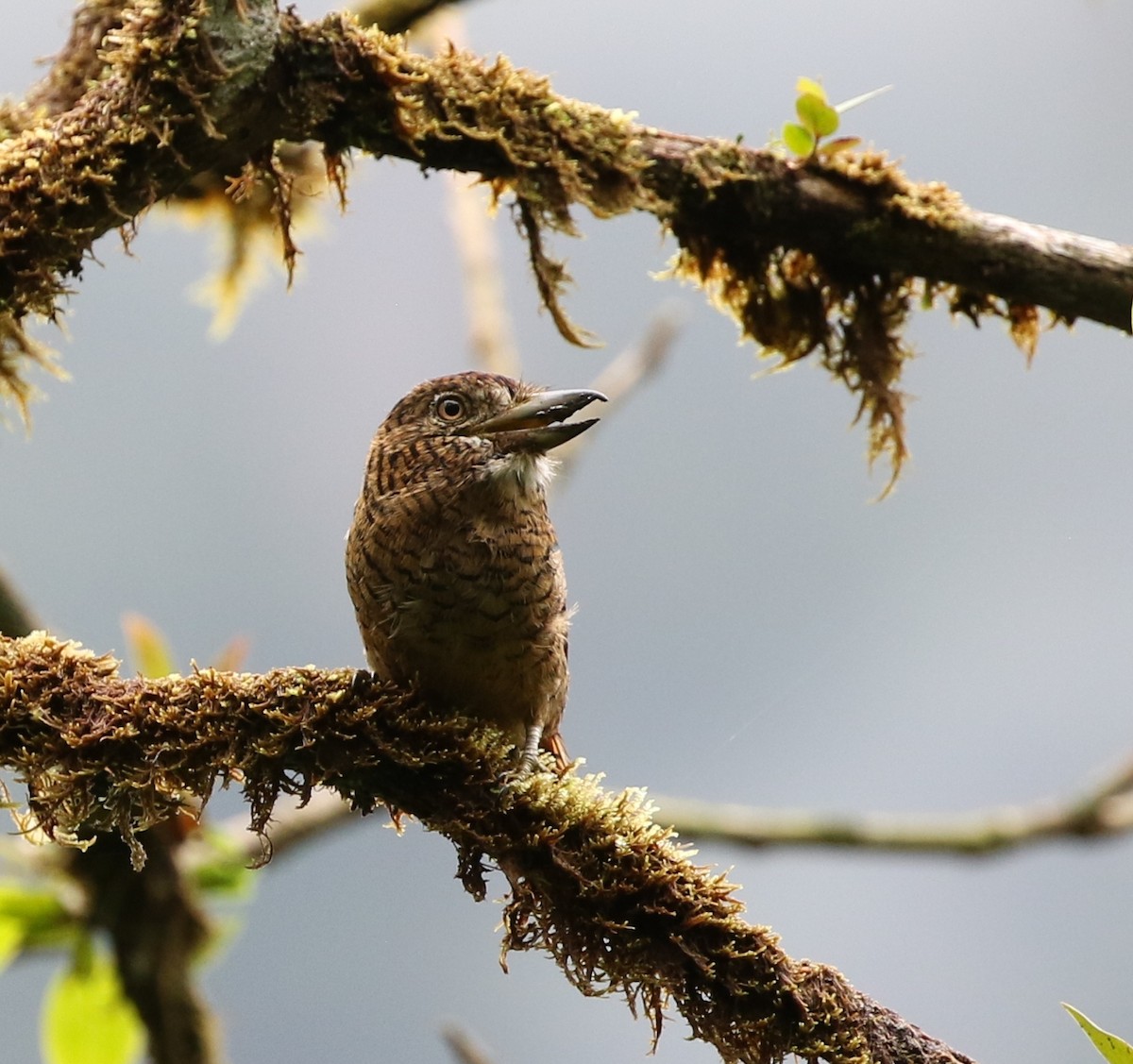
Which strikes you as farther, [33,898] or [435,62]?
[33,898]

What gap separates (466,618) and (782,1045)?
0.90 metres

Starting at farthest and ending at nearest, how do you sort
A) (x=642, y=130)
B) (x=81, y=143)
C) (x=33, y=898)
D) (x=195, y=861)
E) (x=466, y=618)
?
(x=195, y=861)
(x=33, y=898)
(x=642, y=130)
(x=466, y=618)
(x=81, y=143)

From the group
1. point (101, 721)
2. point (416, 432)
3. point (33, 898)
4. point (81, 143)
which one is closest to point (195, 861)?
point (33, 898)

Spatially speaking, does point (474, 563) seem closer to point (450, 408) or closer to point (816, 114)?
point (450, 408)

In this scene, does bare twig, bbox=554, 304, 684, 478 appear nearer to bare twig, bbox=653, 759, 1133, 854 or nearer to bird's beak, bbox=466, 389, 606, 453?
bare twig, bbox=653, 759, 1133, 854

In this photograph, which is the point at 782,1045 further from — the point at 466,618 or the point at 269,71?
the point at 269,71

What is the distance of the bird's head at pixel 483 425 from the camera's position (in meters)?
2.57

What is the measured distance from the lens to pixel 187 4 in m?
2.32

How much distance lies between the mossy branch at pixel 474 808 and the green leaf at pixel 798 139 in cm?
132

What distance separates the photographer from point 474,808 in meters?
2.01

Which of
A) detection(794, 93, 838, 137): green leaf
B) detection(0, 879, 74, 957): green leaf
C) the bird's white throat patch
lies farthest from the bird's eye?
detection(0, 879, 74, 957): green leaf

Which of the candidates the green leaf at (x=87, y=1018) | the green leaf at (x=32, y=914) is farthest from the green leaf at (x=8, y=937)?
the green leaf at (x=87, y=1018)

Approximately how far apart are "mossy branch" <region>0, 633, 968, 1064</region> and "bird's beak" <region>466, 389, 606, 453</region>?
2.25 feet

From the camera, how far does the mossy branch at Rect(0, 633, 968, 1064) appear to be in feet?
6.13
